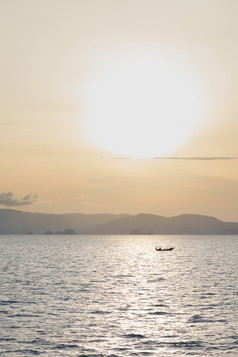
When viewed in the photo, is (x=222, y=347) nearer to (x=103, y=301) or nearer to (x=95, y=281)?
(x=103, y=301)

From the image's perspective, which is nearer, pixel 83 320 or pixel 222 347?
pixel 222 347

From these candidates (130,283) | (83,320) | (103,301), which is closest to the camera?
(83,320)

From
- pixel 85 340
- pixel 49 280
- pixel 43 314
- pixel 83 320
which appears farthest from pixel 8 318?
pixel 49 280

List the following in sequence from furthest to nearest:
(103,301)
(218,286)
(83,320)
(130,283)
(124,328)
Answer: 1. (130,283)
2. (218,286)
3. (103,301)
4. (83,320)
5. (124,328)

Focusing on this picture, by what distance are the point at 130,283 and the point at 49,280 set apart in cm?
1654

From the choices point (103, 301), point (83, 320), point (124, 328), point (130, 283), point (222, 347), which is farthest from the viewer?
point (130, 283)

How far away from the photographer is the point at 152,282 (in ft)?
Answer: 326

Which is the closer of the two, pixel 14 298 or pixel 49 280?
pixel 14 298

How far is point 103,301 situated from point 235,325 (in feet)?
74.7

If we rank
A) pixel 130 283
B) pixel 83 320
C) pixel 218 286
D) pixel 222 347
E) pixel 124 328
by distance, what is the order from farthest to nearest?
pixel 130 283, pixel 218 286, pixel 83 320, pixel 124 328, pixel 222 347

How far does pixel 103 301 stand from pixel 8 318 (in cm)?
1782

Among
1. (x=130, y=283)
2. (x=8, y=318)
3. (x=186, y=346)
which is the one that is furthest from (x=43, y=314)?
(x=130, y=283)

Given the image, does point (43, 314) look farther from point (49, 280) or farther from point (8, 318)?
point (49, 280)

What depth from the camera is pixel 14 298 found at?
71.2 meters
